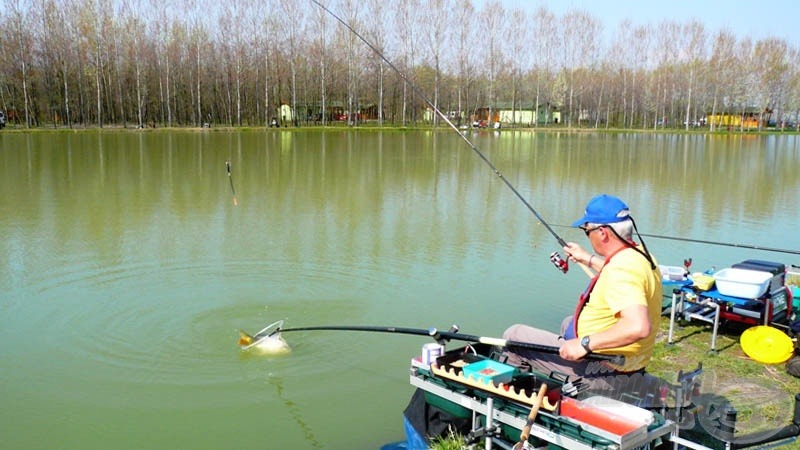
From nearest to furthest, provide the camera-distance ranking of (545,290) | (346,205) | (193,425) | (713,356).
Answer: (193,425), (713,356), (545,290), (346,205)

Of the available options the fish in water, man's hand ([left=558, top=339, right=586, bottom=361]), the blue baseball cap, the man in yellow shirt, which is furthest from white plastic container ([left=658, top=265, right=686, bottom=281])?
the fish in water

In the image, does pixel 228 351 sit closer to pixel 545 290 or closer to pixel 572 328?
pixel 572 328

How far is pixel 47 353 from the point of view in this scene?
517 cm

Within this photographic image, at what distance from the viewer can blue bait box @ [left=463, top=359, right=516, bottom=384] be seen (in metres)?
2.96

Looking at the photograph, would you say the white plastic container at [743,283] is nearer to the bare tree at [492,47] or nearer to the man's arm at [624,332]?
the man's arm at [624,332]

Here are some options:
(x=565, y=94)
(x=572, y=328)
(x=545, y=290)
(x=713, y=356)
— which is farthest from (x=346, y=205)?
(x=565, y=94)

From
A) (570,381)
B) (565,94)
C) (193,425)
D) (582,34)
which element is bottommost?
(193,425)

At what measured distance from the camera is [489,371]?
3051 millimetres

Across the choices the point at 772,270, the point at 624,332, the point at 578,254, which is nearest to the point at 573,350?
the point at 624,332

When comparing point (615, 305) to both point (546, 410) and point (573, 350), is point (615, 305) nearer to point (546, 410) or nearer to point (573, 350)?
point (573, 350)

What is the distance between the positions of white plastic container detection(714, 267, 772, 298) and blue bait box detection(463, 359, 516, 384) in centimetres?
259

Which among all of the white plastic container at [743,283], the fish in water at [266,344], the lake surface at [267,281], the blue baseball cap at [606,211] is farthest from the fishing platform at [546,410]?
the fish in water at [266,344]

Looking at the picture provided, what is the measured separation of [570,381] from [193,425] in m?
2.35

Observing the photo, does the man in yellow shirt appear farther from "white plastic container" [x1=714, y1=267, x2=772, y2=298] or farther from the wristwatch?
"white plastic container" [x1=714, y1=267, x2=772, y2=298]
